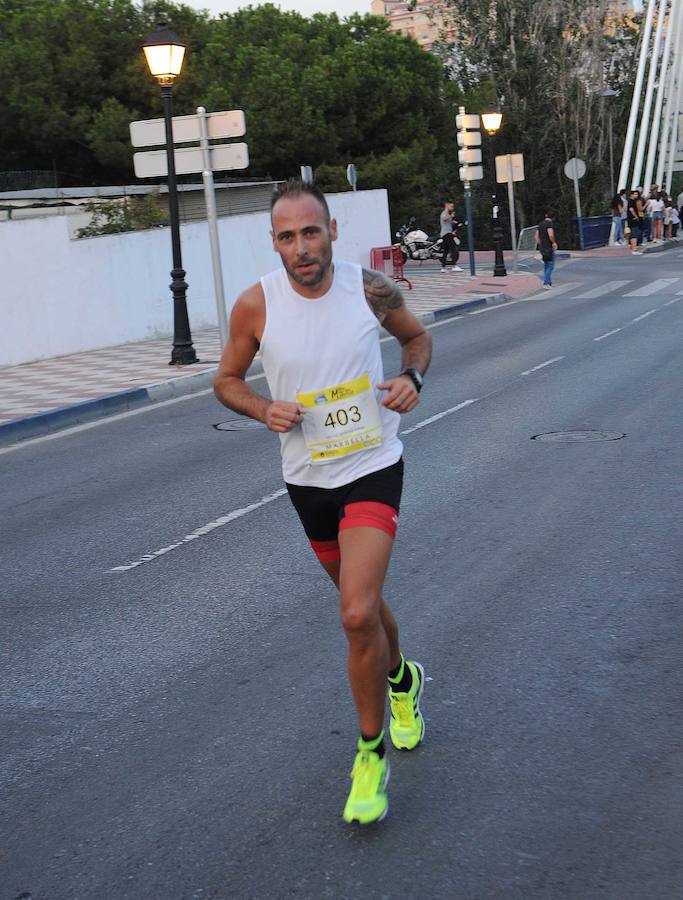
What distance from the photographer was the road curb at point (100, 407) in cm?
1330

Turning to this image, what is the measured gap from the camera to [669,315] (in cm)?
2136

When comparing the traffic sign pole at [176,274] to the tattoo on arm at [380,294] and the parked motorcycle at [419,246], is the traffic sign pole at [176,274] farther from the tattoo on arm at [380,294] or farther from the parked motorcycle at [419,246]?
the parked motorcycle at [419,246]

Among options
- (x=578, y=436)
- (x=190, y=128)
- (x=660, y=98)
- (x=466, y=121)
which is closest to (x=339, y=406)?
(x=578, y=436)

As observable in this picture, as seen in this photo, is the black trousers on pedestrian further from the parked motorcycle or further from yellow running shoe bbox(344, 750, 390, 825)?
yellow running shoe bbox(344, 750, 390, 825)

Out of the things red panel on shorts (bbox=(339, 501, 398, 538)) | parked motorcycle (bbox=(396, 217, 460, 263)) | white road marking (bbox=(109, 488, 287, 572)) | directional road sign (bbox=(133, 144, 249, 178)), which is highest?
directional road sign (bbox=(133, 144, 249, 178))

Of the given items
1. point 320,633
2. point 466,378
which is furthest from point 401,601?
point 466,378

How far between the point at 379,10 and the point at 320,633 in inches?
7965

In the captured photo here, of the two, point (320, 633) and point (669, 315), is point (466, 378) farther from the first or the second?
point (320, 633)

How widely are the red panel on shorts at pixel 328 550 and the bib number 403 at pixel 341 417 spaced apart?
0.43 meters

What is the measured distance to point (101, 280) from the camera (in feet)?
73.5

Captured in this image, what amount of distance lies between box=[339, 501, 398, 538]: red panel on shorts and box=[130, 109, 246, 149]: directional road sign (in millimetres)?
14154

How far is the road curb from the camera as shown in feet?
43.7

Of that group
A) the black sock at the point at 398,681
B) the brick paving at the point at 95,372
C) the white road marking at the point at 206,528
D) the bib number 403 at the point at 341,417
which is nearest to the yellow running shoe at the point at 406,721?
the black sock at the point at 398,681

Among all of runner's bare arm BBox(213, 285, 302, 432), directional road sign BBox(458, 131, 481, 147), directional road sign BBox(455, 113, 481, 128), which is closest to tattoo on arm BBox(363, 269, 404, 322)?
runner's bare arm BBox(213, 285, 302, 432)
